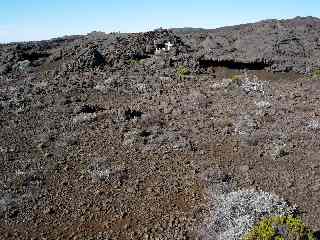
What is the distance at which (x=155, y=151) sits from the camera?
1659 cm

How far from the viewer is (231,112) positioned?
21.0m

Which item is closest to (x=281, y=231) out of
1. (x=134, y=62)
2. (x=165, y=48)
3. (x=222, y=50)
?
(x=134, y=62)

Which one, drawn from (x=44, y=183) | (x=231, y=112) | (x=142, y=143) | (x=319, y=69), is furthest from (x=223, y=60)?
(x=44, y=183)

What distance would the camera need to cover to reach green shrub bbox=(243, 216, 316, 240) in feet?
31.4

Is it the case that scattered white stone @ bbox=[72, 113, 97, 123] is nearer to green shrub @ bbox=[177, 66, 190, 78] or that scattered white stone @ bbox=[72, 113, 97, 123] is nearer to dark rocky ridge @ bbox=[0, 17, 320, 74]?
green shrub @ bbox=[177, 66, 190, 78]

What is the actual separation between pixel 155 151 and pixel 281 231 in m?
7.41

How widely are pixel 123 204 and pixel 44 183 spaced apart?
2.82 m

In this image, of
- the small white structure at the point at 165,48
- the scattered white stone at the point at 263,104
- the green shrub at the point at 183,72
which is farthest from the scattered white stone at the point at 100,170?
the small white structure at the point at 165,48

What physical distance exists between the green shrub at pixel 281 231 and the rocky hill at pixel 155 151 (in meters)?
1.03

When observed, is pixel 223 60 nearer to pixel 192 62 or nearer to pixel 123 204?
pixel 192 62

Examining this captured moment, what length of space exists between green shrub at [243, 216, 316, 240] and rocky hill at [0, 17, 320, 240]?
103cm

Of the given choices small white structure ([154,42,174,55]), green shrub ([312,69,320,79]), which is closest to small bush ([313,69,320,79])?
green shrub ([312,69,320,79])

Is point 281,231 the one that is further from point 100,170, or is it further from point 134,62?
point 134,62

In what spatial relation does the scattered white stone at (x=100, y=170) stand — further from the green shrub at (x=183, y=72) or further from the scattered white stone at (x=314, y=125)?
the green shrub at (x=183, y=72)
